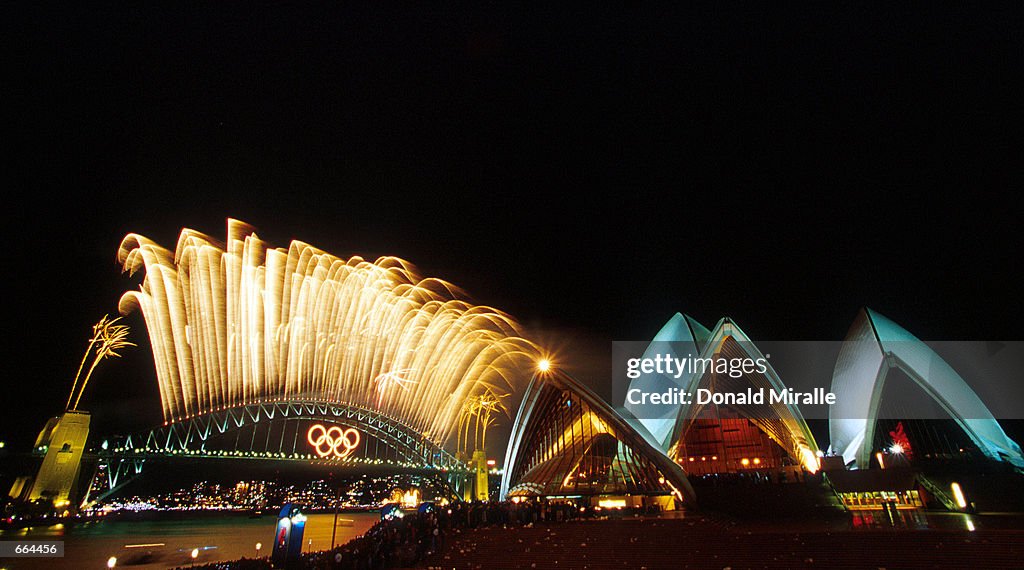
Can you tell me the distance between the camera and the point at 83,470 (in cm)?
5509

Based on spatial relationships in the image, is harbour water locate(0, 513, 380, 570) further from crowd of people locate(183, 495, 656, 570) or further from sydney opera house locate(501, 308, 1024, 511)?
sydney opera house locate(501, 308, 1024, 511)

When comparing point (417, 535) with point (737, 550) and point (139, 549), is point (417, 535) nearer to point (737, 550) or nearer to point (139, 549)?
point (737, 550)

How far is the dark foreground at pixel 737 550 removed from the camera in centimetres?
1438

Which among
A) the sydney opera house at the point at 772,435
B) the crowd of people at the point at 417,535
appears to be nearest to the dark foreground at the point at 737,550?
the crowd of people at the point at 417,535

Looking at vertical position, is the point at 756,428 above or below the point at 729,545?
above

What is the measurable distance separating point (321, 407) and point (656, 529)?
4827 cm

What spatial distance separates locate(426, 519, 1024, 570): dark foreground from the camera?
47.2 feet

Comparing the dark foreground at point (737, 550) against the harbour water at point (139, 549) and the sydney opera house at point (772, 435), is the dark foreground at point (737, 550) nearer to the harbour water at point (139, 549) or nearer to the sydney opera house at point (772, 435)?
the sydney opera house at point (772, 435)

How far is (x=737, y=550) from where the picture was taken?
15.7 m

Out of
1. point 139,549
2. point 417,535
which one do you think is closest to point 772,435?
point 417,535

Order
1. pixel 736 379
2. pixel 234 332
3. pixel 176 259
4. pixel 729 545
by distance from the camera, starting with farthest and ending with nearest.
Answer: pixel 736 379 → pixel 234 332 → pixel 176 259 → pixel 729 545

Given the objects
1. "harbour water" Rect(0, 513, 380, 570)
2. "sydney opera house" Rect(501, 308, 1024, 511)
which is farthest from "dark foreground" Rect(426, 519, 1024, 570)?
"harbour water" Rect(0, 513, 380, 570)

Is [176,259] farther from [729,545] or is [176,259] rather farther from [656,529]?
[729,545]

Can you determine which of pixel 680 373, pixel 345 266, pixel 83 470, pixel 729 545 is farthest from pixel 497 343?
pixel 83 470
